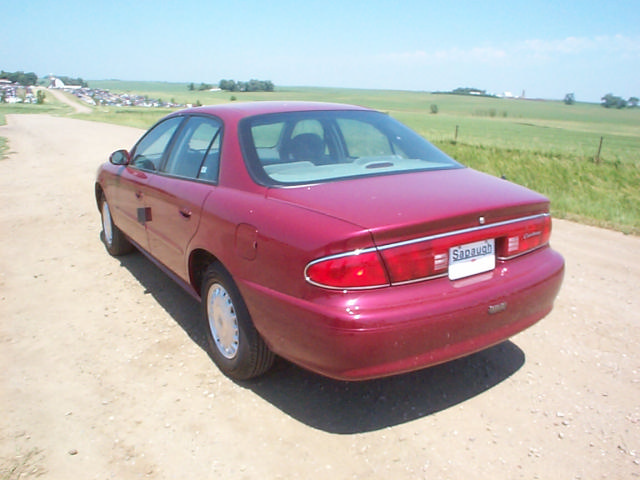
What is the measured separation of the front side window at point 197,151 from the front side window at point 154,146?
0.21 metres

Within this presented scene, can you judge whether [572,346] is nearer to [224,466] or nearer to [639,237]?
[224,466]

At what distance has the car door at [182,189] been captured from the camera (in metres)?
3.48

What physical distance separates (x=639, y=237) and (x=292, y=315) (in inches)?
227

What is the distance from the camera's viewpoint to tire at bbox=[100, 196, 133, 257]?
221 inches

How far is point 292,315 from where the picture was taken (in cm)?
257

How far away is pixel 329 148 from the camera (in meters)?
3.65

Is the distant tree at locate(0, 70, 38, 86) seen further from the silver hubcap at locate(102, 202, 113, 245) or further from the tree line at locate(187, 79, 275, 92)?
the silver hubcap at locate(102, 202, 113, 245)

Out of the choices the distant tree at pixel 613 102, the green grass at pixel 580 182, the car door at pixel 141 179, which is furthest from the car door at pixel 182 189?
the distant tree at pixel 613 102

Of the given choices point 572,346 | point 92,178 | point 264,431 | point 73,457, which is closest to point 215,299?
point 264,431

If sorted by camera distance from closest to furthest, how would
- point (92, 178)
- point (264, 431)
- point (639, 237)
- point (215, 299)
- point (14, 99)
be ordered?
1. point (264, 431)
2. point (215, 299)
3. point (639, 237)
4. point (92, 178)
5. point (14, 99)

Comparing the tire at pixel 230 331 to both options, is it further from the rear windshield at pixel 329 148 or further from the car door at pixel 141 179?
the car door at pixel 141 179

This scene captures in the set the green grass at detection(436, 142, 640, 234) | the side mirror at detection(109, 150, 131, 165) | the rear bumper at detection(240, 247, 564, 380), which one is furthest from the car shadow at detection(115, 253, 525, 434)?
the green grass at detection(436, 142, 640, 234)

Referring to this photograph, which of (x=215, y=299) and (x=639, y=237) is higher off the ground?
(x=215, y=299)

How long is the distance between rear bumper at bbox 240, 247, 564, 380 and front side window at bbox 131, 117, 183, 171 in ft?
Answer: 6.30
